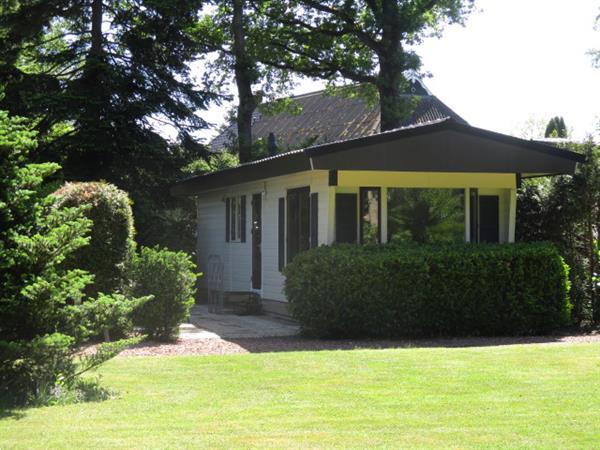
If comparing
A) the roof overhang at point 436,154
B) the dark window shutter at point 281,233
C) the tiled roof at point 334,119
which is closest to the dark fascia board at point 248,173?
the roof overhang at point 436,154

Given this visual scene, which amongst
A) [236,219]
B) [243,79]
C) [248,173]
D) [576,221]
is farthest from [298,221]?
[243,79]

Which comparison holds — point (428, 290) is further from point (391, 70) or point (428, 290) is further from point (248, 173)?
point (391, 70)

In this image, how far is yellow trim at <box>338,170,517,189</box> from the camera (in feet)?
46.0

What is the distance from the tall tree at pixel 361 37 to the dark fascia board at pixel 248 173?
669 cm

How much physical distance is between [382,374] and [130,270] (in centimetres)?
524

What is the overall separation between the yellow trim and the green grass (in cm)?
441

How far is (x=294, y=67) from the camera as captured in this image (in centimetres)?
2714

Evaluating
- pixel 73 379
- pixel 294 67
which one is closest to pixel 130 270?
pixel 73 379

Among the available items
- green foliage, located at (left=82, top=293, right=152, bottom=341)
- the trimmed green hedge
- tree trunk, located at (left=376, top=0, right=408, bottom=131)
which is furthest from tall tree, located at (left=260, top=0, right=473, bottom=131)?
green foliage, located at (left=82, top=293, right=152, bottom=341)

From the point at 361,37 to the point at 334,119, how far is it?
11058 millimetres

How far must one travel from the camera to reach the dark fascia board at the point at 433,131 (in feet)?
42.8

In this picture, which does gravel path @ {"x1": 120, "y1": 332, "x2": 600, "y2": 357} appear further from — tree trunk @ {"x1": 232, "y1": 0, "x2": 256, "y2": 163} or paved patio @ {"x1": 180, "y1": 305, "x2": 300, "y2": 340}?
tree trunk @ {"x1": 232, "y1": 0, "x2": 256, "y2": 163}

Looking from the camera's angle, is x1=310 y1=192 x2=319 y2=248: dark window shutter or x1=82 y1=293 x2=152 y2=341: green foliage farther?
x1=310 y1=192 x2=319 y2=248: dark window shutter

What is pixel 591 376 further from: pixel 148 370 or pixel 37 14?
pixel 37 14
